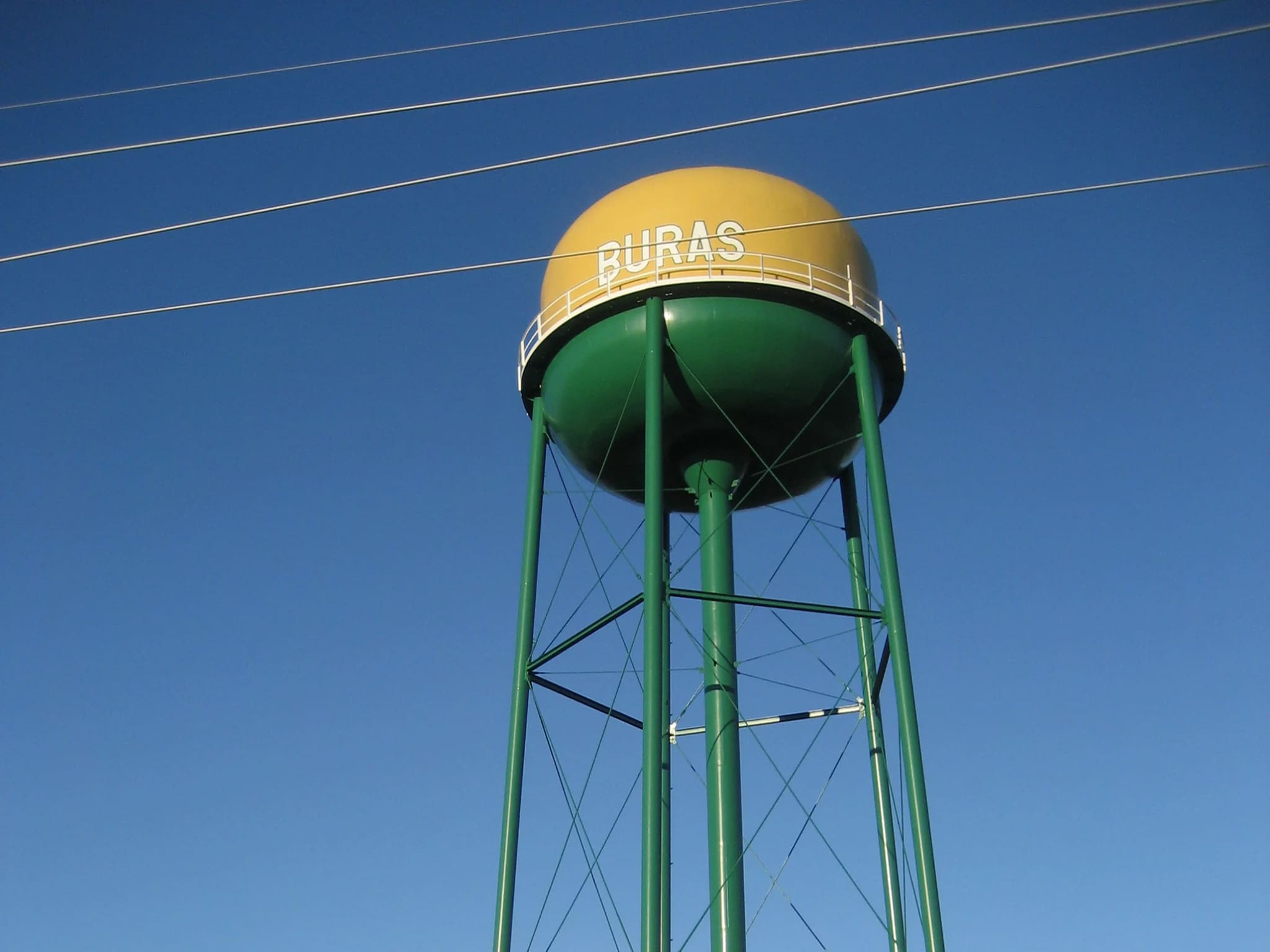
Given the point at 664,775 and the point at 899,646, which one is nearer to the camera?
the point at 899,646

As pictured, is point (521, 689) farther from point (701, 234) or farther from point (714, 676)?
point (701, 234)

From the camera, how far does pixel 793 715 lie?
19.6 meters

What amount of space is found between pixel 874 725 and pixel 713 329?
17.4ft

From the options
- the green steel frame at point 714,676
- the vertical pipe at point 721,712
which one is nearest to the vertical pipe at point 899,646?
the green steel frame at point 714,676

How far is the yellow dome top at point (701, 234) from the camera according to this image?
18281mm

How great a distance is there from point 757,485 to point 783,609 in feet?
8.55

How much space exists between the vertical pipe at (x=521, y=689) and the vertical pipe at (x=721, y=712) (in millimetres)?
1996

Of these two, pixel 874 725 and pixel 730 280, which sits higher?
pixel 730 280

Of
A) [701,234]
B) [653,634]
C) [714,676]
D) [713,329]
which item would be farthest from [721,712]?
[701,234]

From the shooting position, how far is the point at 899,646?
1641 centimetres

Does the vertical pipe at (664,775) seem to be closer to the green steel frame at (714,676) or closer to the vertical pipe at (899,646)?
the green steel frame at (714,676)

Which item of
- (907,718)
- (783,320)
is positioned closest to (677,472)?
(783,320)

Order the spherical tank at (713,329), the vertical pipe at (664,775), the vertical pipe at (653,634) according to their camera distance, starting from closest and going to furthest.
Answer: the vertical pipe at (653,634) → the vertical pipe at (664,775) → the spherical tank at (713,329)

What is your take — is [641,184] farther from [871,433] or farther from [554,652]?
[554,652]
